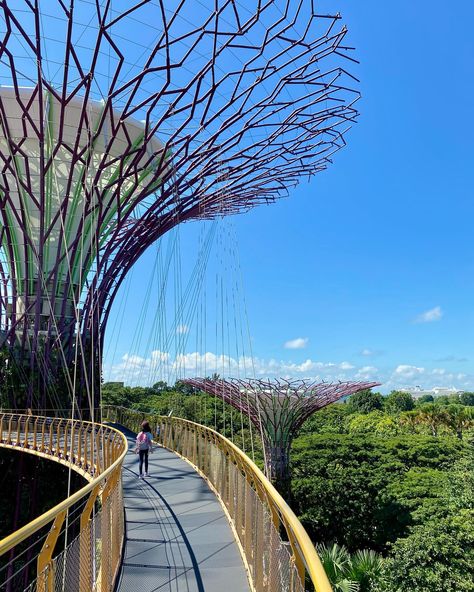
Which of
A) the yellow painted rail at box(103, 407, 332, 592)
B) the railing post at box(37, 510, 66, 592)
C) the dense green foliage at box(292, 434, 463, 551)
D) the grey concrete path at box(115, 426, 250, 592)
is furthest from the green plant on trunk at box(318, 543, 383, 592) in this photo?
the railing post at box(37, 510, 66, 592)

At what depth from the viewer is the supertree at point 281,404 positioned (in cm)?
1872

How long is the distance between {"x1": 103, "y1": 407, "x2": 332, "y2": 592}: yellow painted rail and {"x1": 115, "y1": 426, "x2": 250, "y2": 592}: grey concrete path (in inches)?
7.3

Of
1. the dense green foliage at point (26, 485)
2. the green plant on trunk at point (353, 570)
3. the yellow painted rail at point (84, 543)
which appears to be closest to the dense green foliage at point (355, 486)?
the green plant on trunk at point (353, 570)

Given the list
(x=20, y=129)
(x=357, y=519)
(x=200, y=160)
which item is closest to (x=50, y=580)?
(x=200, y=160)

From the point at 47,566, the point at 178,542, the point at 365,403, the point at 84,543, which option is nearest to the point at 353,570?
the point at 178,542

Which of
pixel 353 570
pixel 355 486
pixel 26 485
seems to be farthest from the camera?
pixel 355 486

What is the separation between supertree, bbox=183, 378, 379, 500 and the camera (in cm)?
1872

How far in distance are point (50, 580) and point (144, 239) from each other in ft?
60.4

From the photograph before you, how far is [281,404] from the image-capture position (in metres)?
19.0

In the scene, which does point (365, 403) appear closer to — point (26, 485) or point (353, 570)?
point (26, 485)

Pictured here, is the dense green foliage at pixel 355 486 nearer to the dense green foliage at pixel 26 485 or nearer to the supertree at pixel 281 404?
the supertree at pixel 281 404

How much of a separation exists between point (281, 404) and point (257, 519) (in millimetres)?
14874

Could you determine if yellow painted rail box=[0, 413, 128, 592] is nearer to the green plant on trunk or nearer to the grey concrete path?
the grey concrete path

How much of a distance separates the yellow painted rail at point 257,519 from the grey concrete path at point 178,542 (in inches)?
7.3
